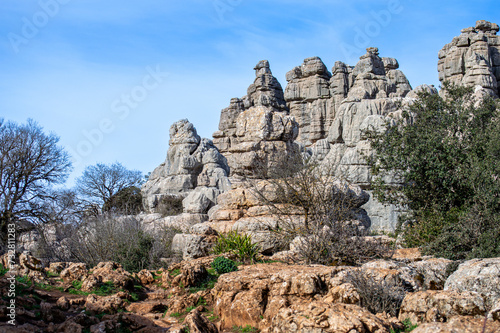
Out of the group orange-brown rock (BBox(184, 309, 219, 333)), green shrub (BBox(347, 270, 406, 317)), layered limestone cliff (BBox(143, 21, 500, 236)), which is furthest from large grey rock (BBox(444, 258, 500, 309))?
layered limestone cliff (BBox(143, 21, 500, 236))

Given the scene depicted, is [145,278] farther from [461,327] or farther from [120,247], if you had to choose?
[461,327]

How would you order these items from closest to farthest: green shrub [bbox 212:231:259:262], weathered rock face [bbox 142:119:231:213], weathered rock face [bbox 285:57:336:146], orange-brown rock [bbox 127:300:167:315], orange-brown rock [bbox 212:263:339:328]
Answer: orange-brown rock [bbox 212:263:339:328], orange-brown rock [bbox 127:300:167:315], green shrub [bbox 212:231:259:262], weathered rock face [bbox 142:119:231:213], weathered rock face [bbox 285:57:336:146]

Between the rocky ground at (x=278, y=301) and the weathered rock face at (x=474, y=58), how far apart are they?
35.4 metres

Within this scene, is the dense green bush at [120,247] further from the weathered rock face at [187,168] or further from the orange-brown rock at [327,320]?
the weathered rock face at [187,168]

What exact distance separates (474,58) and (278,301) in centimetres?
3912

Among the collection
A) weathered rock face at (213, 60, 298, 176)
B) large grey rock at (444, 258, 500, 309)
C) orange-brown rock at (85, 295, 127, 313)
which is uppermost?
weathered rock face at (213, 60, 298, 176)

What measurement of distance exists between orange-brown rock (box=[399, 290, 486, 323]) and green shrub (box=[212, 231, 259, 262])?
591 centimetres

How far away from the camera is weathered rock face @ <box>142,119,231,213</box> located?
2930cm

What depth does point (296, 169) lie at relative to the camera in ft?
46.6

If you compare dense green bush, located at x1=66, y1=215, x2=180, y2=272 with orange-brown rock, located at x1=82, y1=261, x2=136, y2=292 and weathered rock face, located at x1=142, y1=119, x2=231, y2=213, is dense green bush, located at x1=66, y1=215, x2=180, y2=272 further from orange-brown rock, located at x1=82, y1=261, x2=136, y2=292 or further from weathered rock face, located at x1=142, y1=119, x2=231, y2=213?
weathered rock face, located at x1=142, y1=119, x2=231, y2=213

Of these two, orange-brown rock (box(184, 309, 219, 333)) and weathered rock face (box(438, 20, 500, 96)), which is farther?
weathered rock face (box(438, 20, 500, 96))

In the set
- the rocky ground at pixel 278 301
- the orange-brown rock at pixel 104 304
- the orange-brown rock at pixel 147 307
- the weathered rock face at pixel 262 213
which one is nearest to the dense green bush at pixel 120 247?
the weathered rock face at pixel 262 213

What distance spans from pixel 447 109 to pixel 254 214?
8.80 meters

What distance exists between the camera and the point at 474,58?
130ft
